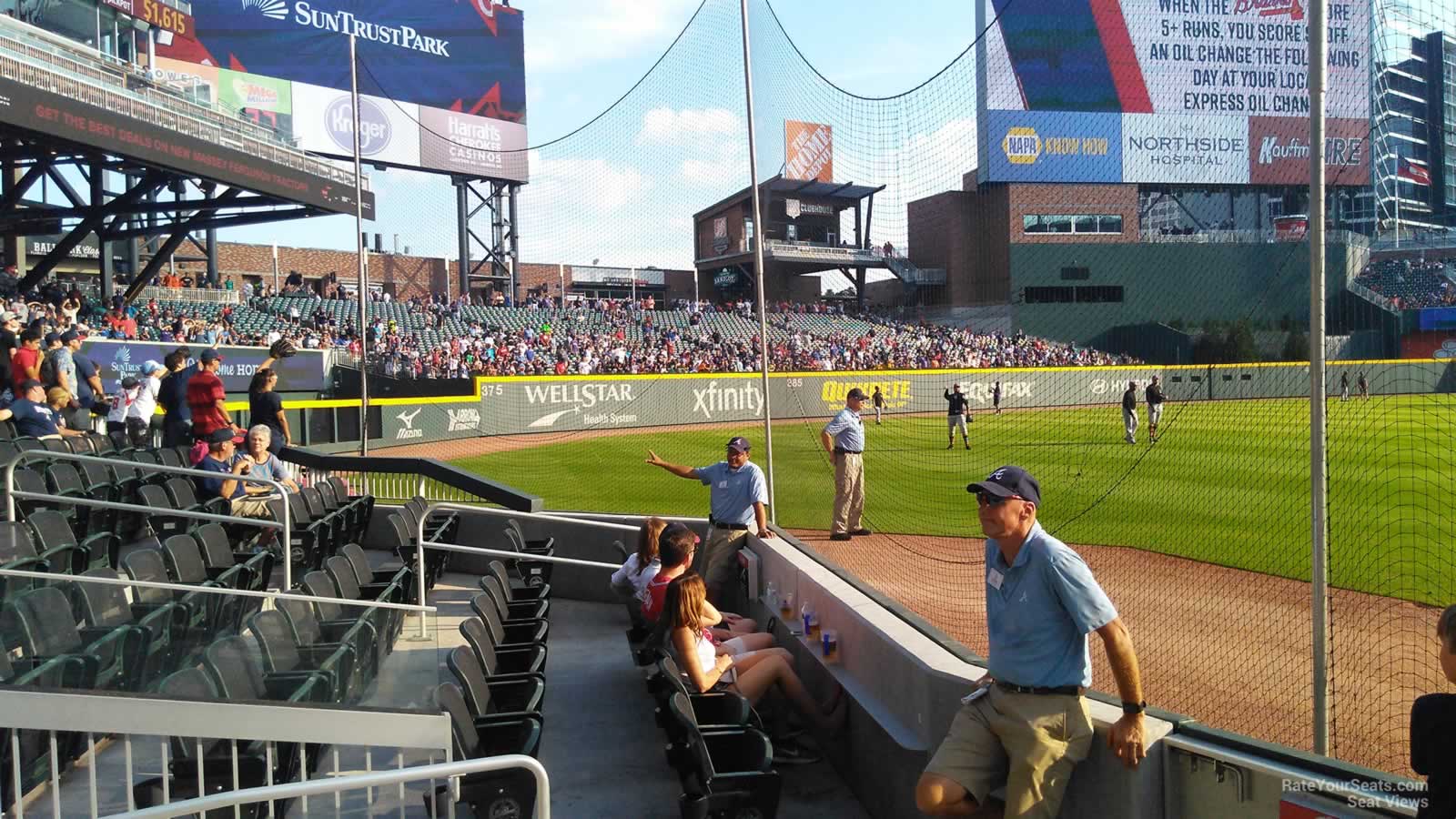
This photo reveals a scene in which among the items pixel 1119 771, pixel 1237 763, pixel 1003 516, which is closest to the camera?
pixel 1237 763

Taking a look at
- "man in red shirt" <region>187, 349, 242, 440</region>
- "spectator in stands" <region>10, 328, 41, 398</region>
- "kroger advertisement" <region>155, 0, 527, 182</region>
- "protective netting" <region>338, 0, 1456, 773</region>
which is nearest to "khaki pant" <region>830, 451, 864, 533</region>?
"protective netting" <region>338, 0, 1456, 773</region>

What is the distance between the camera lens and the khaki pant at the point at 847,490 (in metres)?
12.5

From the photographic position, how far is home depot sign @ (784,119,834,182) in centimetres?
1114

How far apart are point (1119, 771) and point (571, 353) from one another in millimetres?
32972

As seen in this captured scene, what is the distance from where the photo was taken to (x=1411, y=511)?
14.3 metres

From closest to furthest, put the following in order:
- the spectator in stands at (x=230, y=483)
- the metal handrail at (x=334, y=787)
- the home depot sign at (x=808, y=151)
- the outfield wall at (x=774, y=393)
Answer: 1. the metal handrail at (x=334, y=787)
2. the spectator in stands at (x=230, y=483)
3. the home depot sign at (x=808, y=151)
4. the outfield wall at (x=774, y=393)

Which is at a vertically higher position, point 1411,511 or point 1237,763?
point 1237,763

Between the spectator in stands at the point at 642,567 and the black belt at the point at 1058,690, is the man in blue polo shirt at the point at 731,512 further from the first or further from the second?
the black belt at the point at 1058,690

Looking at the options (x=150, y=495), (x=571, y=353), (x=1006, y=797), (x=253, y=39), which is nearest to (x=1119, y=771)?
(x=1006, y=797)

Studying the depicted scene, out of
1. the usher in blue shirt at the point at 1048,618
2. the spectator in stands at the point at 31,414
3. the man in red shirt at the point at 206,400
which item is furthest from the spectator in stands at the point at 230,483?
the usher in blue shirt at the point at 1048,618

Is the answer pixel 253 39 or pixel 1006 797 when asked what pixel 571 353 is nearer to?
pixel 253 39

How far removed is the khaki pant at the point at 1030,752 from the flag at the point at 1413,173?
620cm

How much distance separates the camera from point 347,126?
148 ft

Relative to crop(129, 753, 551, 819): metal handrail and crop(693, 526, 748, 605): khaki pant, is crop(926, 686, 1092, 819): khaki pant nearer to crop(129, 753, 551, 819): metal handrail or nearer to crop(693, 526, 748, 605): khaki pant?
crop(129, 753, 551, 819): metal handrail
